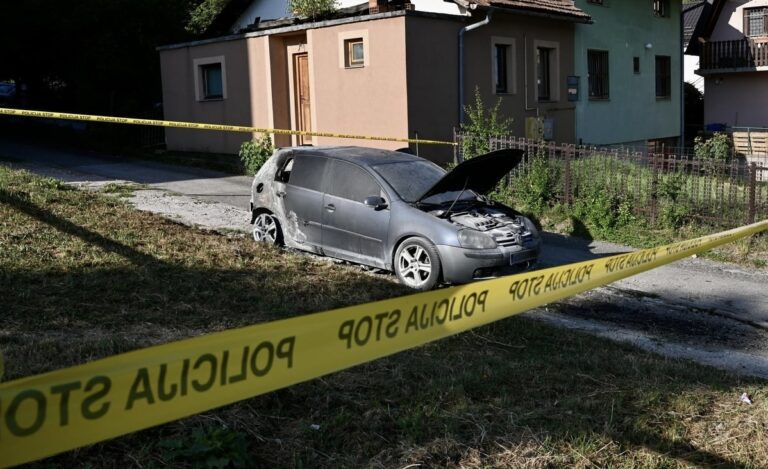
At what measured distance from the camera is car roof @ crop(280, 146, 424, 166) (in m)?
9.67

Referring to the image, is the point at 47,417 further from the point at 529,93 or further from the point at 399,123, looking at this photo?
the point at 529,93

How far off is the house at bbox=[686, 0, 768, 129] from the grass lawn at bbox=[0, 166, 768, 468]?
3016cm

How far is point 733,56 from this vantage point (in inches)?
1352

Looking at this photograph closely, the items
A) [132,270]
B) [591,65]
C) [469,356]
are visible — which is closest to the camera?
[469,356]

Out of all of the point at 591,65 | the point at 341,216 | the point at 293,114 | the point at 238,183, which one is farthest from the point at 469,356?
the point at 591,65

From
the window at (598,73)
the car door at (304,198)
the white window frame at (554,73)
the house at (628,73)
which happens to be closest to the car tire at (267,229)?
the car door at (304,198)

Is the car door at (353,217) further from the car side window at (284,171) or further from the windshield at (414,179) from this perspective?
the car side window at (284,171)

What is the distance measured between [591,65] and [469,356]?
63.1 ft

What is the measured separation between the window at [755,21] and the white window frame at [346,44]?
23.8 metres

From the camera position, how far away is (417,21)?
16734 millimetres

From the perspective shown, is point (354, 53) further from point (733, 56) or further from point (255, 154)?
point (733, 56)

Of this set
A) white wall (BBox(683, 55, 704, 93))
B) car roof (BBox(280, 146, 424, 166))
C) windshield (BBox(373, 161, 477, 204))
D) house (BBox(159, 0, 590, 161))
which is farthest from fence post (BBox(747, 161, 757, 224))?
white wall (BBox(683, 55, 704, 93))

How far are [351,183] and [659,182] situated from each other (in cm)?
567

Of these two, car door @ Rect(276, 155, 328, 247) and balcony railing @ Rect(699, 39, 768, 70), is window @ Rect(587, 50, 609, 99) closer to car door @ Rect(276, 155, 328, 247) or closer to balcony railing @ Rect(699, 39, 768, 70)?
balcony railing @ Rect(699, 39, 768, 70)
